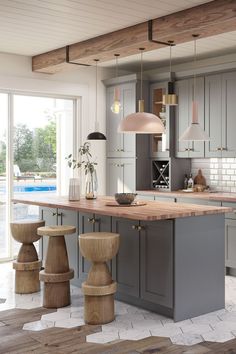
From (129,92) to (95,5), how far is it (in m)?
2.81

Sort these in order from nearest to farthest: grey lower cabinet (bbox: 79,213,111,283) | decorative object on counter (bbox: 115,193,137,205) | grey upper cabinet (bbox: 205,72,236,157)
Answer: grey lower cabinet (bbox: 79,213,111,283)
decorative object on counter (bbox: 115,193,137,205)
grey upper cabinet (bbox: 205,72,236,157)

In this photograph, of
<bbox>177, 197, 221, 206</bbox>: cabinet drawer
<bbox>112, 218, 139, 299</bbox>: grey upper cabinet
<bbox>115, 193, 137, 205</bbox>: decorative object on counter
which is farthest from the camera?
<bbox>177, 197, 221, 206</bbox>: cabinet drawer

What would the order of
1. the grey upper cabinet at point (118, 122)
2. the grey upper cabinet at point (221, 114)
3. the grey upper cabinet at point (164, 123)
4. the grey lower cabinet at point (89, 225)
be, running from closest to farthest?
1. the grey lower cabinet at point (89, 225)
2. the grey upper cabinet at point (221, 114)
3. the grey upper cabinet at point (164, 123)
4. the grey upper cabinet at point (118, 122)

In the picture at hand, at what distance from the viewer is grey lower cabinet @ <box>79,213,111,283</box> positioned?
4.89m

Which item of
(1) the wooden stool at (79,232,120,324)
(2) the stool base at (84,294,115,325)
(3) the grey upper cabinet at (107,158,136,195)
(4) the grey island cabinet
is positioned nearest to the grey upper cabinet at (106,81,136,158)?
(3) the grey upper cabinet at (107,158,136,195)

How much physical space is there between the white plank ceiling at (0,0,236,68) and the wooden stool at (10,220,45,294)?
2037 millimetres

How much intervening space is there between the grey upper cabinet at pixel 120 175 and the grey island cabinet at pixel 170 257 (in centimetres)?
237

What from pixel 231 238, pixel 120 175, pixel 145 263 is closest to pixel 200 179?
pixel 120 175

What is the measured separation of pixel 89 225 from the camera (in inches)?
202

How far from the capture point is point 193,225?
→ 14.2 feet

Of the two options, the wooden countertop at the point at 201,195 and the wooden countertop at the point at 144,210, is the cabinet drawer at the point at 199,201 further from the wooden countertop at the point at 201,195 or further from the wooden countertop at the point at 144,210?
the wooden countertop at the point at 144,210

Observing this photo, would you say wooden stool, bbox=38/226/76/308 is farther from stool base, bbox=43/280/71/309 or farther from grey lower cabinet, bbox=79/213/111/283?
grey lower cabinet, bbox=79/213/111/283

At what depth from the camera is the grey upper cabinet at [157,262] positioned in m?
4.21

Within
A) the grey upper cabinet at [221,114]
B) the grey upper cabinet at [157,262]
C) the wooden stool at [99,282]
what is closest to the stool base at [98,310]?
the wooden stool at [99,282]
